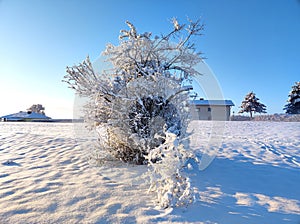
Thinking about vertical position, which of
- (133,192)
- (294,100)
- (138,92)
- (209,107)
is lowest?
(133,192)

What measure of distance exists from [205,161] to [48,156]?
4.58m

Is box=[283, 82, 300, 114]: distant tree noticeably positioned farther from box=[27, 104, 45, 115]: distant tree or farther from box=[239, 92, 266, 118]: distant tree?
box=[27, 104, 45, 115]: distant tree

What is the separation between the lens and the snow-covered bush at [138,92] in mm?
4590

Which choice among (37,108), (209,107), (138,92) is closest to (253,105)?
(209,107)

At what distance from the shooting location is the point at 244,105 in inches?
1393

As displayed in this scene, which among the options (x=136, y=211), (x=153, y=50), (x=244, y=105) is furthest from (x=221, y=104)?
(x=136, y=211)

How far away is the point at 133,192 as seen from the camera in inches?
134

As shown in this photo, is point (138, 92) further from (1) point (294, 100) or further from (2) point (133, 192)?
(1) point (294, 100)

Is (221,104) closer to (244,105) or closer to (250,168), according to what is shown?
(244,105)


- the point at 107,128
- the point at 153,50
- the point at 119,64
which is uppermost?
the point at 153,50

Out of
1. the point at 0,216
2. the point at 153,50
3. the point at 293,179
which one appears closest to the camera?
the point at 0,216

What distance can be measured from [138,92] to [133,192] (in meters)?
2.25

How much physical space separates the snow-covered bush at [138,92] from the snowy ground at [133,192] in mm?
707

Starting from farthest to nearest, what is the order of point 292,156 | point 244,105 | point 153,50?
point 244,105 → point 292,156 → point 153,50
